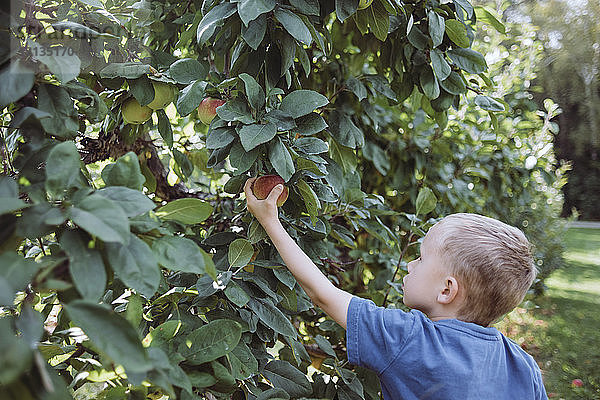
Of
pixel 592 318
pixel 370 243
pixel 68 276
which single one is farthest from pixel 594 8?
pixel 68 276

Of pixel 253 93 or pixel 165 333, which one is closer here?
pixel 165 333

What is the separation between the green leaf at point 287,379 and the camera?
95 centimetres

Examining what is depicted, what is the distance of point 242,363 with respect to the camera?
809 millimetres

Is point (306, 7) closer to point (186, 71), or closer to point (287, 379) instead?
point (186, 71)

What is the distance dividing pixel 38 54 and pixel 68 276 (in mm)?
320

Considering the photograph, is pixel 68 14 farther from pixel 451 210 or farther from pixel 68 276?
pixel 451 210

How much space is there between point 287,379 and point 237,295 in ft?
0.80

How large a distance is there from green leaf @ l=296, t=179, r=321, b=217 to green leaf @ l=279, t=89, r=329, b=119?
0.13 meters

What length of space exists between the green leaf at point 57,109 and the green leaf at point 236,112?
0.77ft

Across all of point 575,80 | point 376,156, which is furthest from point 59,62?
point 575,80

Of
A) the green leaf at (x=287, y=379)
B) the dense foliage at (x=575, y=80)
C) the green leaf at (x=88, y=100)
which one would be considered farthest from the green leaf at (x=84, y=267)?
the dense foliage at (x=575, y=80)

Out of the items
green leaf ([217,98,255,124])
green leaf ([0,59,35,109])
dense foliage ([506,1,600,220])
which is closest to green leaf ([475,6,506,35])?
green leaf ([217,98,255,124])

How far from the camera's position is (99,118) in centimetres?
83

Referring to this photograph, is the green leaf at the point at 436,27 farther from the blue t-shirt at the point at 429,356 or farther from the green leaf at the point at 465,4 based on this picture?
the blue t-shirt at the point at 429,356
